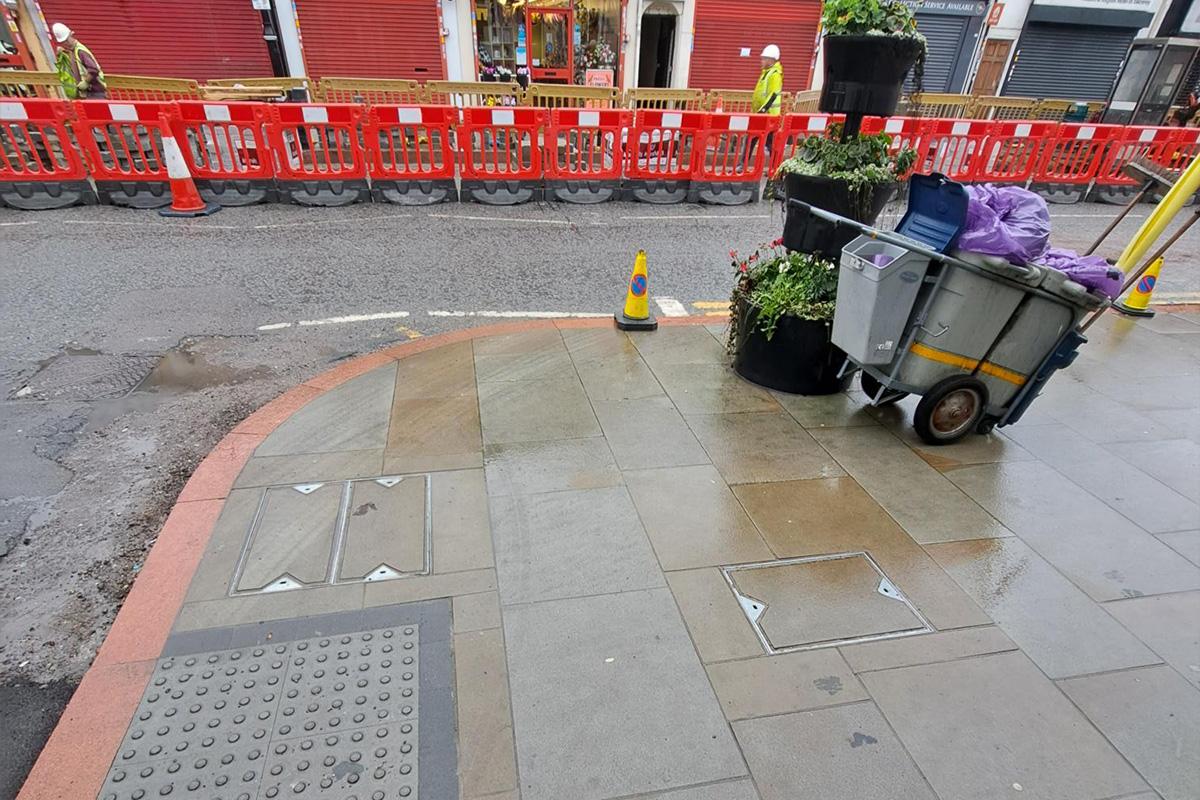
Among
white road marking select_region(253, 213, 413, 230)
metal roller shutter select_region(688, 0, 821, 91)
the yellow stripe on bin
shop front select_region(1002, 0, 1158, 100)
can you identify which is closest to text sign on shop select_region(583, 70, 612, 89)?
metal roller shutter select_region(688, 0, 821, 91)

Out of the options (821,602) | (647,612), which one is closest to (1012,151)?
(821,602)

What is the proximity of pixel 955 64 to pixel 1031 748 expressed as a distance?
22.7 meters

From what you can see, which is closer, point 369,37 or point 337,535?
point 337,535

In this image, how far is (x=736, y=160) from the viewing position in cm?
1071

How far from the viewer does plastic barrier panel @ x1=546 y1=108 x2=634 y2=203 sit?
10.0 metres

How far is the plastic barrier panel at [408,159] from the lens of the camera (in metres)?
9.55

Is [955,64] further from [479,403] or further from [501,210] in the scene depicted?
[479,403]

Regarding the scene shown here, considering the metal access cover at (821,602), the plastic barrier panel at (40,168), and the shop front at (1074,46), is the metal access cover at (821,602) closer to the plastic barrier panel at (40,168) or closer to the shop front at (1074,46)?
the plastic barrier panel at (40,168)

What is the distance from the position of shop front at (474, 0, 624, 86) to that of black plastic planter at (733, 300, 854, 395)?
48.1 ft

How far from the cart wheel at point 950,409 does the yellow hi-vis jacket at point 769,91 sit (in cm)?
872

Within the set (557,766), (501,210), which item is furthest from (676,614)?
(501,210)

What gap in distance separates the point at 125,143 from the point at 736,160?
30.3 feet

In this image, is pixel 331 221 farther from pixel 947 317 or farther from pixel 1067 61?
pixel 1067 61

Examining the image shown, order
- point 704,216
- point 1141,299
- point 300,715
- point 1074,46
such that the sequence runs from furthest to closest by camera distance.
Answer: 1. point 1074,46
2. point 704,216
3. point 1141,299
4. point 300,715
